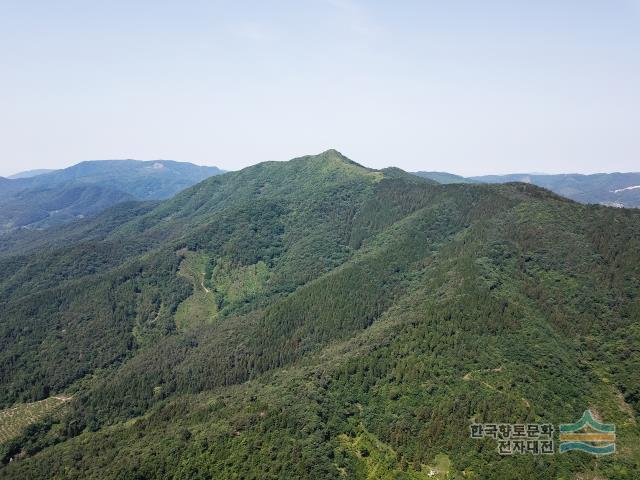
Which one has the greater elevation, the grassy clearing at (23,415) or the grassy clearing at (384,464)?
the grassy clearing at (384,464)

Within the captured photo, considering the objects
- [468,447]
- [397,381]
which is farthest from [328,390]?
[468,447]

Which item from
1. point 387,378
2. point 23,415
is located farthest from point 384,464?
point 23,415

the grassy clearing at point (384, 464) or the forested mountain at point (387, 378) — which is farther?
the forested mountain at point (387, 378)

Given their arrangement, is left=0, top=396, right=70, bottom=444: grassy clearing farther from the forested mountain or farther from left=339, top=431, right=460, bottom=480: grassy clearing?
left=339, top=431, right=460, bottom=480: grassy clearing

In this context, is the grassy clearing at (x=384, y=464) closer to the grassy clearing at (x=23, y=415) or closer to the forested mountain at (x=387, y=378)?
the forested mountain at (x=387, y=378)

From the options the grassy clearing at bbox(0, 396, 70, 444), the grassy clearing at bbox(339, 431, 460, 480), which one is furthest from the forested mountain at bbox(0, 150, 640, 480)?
the grassy clearing at bbox(0, 396, 70, 444)

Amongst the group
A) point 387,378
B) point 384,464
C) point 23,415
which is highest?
point 387,378

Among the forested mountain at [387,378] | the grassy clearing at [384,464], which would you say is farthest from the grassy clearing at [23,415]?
the grassy clearing at [384,464]

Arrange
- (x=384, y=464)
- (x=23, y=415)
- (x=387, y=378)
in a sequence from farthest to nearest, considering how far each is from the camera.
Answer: (x=23, y=415)
(x=387, y=378)
(x=384, y=464)

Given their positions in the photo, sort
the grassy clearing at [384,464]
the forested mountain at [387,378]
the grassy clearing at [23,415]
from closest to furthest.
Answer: the grassy clearing at [384,464] → the forested mountain at [387,378] → the grassy clearing at [23,415]

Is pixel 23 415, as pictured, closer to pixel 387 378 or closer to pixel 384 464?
pixel 387 378

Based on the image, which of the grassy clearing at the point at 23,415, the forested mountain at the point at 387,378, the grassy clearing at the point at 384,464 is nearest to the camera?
the grassy clearing at the point at 384,464
